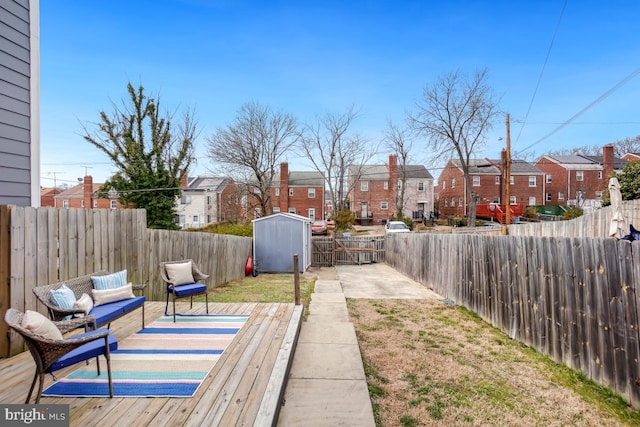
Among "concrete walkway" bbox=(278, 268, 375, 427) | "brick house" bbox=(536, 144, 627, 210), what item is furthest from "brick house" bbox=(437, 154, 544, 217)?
"concrete walkway" bbox=(278, 268, 375, 427)

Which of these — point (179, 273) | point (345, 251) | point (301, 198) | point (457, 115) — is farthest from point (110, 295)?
point (301, 198)

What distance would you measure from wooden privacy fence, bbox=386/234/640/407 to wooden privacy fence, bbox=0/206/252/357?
603cm

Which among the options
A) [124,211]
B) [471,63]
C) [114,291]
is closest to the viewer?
[114,291]

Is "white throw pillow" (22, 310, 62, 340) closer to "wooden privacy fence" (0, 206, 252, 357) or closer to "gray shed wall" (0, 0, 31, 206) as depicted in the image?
"wooden privacy fence" (0, 206, 252, 357)

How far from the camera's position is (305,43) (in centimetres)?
1300

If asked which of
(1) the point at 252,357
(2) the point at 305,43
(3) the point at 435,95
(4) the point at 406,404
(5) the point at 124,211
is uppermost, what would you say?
(3) the point at 435,95

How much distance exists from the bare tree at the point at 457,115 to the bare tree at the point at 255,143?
1107 cm

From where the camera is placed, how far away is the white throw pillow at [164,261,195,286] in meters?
5.71

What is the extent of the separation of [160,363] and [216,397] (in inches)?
41.0

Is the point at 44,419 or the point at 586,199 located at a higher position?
the point at 586,199

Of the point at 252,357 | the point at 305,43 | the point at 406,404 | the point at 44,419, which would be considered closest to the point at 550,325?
the point at 406,404

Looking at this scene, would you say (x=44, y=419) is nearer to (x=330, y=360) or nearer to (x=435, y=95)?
(x=330, y=360)

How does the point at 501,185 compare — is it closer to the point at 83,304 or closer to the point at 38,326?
the point at 83,304

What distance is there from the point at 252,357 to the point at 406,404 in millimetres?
1713
